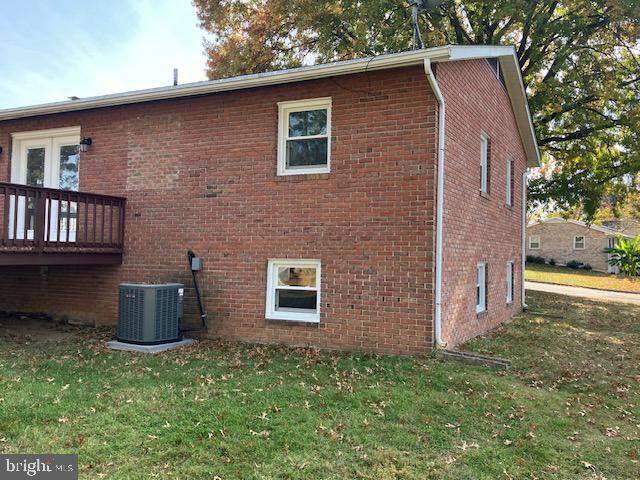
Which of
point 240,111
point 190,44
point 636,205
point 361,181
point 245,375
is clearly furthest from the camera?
point 636,205

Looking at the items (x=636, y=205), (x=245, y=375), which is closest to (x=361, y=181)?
(x=245, y=375)

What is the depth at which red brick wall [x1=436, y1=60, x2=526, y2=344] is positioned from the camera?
8.21m

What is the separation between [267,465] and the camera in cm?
399

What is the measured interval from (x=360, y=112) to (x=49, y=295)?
7.37 metres

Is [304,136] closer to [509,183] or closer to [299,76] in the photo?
[299,76]

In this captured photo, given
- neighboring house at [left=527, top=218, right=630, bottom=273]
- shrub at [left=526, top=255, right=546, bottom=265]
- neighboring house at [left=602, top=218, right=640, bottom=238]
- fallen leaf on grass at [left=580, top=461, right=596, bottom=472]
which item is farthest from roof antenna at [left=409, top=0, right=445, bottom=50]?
neighboring house at [left=602, top=218, right=640, bottom=238]

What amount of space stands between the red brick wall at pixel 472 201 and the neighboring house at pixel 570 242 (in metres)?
31.7

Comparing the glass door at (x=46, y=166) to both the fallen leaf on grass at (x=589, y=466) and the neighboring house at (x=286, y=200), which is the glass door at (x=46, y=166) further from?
the fallen leaf on grass at (x=589, y=466)

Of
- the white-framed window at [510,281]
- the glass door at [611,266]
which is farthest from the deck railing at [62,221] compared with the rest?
the glass door at [611,266]

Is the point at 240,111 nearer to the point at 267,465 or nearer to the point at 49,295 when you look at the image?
the point at 49,295

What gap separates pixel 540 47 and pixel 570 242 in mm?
27120

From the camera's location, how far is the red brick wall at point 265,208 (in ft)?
25.1

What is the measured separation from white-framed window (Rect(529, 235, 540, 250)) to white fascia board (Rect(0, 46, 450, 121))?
39499 mm

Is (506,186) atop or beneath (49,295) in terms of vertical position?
atop
